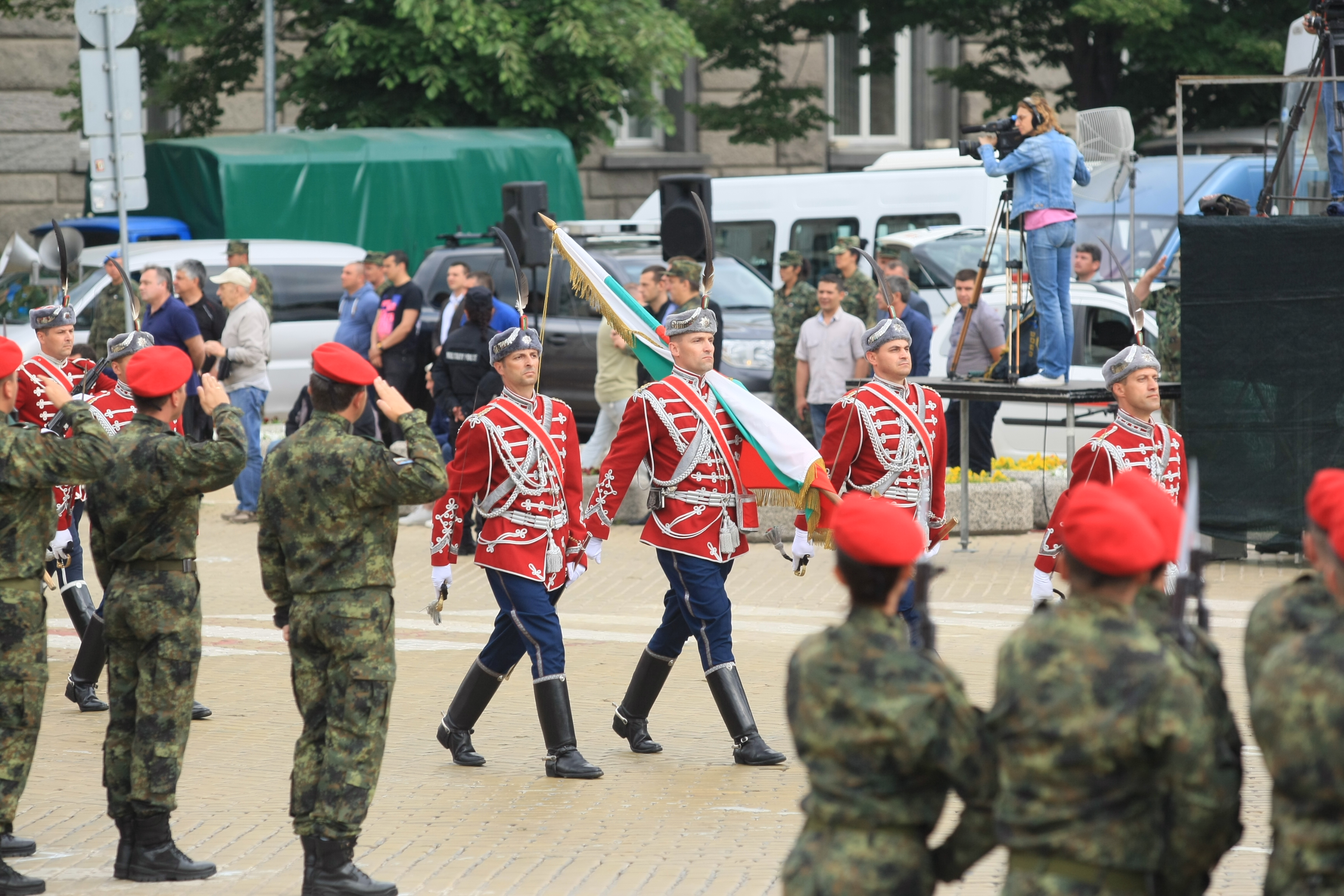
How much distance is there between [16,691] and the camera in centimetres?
657

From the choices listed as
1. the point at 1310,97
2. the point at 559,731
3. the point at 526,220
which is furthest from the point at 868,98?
the point at 559,731

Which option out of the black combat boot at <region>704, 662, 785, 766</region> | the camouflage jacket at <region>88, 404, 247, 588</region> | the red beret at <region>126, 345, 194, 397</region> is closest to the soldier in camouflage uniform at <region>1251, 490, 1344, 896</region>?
the camouflage jacket at <region>88, 404, 247, 588</region>

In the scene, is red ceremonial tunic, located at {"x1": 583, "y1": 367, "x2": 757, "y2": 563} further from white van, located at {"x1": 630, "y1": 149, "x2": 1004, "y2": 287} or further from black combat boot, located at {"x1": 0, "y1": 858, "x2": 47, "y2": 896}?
white van, located at {"x1": 630, "y1": 149, "x2": 1004, "y2": 287}

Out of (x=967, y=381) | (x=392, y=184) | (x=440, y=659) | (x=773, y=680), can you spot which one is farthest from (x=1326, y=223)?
(x=392, y=184)

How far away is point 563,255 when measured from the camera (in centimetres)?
956

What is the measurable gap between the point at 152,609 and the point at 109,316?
29.3 ft

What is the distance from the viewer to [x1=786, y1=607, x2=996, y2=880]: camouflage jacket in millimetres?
4168

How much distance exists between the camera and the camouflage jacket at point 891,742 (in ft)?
13.7

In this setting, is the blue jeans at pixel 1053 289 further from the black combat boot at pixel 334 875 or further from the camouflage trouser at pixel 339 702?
the black combat boot at pixel 334 875

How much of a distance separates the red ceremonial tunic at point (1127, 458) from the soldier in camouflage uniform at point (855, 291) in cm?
774

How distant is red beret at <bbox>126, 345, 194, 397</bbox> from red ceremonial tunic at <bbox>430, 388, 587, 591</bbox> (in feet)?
4.91

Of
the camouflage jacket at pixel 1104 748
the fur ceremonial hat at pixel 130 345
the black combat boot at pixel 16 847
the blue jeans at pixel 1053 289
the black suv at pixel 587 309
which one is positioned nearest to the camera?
the camouflage jacket at pixel 1104 748

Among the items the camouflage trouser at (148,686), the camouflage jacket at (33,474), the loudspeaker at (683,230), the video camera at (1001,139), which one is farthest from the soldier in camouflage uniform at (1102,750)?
the video camera at (1001,139)

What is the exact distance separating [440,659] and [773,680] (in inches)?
78.9
